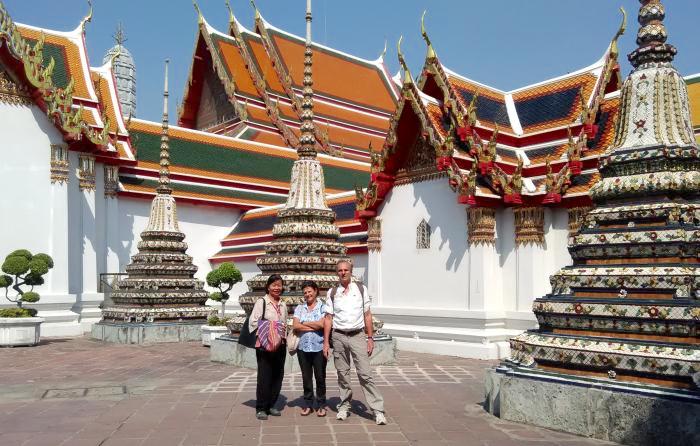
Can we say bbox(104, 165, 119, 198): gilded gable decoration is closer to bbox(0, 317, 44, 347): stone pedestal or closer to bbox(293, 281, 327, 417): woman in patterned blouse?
bbox(0, 317, 44, 347): stone pedestal

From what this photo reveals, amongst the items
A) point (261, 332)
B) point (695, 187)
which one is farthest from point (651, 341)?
point (261, 332)

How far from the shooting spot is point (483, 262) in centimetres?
1187

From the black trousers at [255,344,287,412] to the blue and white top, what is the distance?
20cm

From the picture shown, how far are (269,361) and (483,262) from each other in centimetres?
611

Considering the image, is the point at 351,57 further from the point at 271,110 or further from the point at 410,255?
the point at 410,255

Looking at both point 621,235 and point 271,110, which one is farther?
point 271,110

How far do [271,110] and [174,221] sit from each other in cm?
1255

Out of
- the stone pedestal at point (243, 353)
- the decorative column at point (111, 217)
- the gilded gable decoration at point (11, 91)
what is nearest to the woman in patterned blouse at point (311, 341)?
the stone pedestal at point (243, 353)

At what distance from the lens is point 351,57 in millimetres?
34719

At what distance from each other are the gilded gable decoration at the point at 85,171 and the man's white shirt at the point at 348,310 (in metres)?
14.0

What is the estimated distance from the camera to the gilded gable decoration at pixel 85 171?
18.5 metres

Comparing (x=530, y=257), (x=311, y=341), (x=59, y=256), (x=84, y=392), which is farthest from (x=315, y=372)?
(x=59, y=256)

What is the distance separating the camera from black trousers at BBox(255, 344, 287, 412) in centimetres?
645

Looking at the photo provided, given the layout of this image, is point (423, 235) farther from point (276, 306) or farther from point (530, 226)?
point (276, 306)
